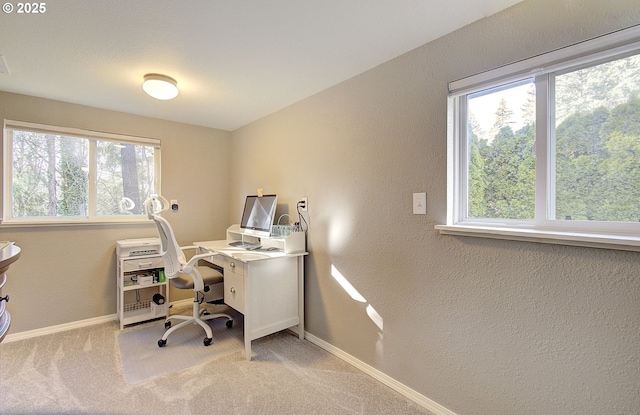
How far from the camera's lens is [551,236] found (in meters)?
1.20

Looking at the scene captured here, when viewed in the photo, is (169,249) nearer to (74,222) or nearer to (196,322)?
(196,322)

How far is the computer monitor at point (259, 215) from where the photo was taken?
107 inches

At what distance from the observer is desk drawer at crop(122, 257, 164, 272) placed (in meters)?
2.72

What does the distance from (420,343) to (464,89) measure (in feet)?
4.88

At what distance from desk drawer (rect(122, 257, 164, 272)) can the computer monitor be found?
2.93ft

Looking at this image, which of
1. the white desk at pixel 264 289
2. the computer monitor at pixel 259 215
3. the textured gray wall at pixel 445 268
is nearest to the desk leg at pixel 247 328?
the white desk at pixel 264 289

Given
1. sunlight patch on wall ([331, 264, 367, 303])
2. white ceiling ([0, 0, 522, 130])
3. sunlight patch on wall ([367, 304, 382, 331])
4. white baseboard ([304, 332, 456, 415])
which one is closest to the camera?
white ceiling ([0, 0, 522, 130])

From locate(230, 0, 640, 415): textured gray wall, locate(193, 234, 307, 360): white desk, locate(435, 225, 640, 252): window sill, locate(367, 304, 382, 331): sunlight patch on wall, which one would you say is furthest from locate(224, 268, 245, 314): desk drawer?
locate(435, 225, 640, 252): window sill

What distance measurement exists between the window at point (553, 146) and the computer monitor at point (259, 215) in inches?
63.8

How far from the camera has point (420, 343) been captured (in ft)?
5.61

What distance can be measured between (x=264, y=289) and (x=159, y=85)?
5.79ft

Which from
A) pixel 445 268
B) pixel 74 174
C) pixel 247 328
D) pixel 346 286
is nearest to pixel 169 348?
pixel 247 328

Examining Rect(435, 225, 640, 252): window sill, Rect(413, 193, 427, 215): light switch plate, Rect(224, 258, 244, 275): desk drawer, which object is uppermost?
Rect(413, 193, 427, 215): light switch plate

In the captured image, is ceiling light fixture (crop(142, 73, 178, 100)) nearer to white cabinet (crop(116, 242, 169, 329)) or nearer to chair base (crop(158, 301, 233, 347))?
white cabinet (crop(116, 242, 169, 329))
